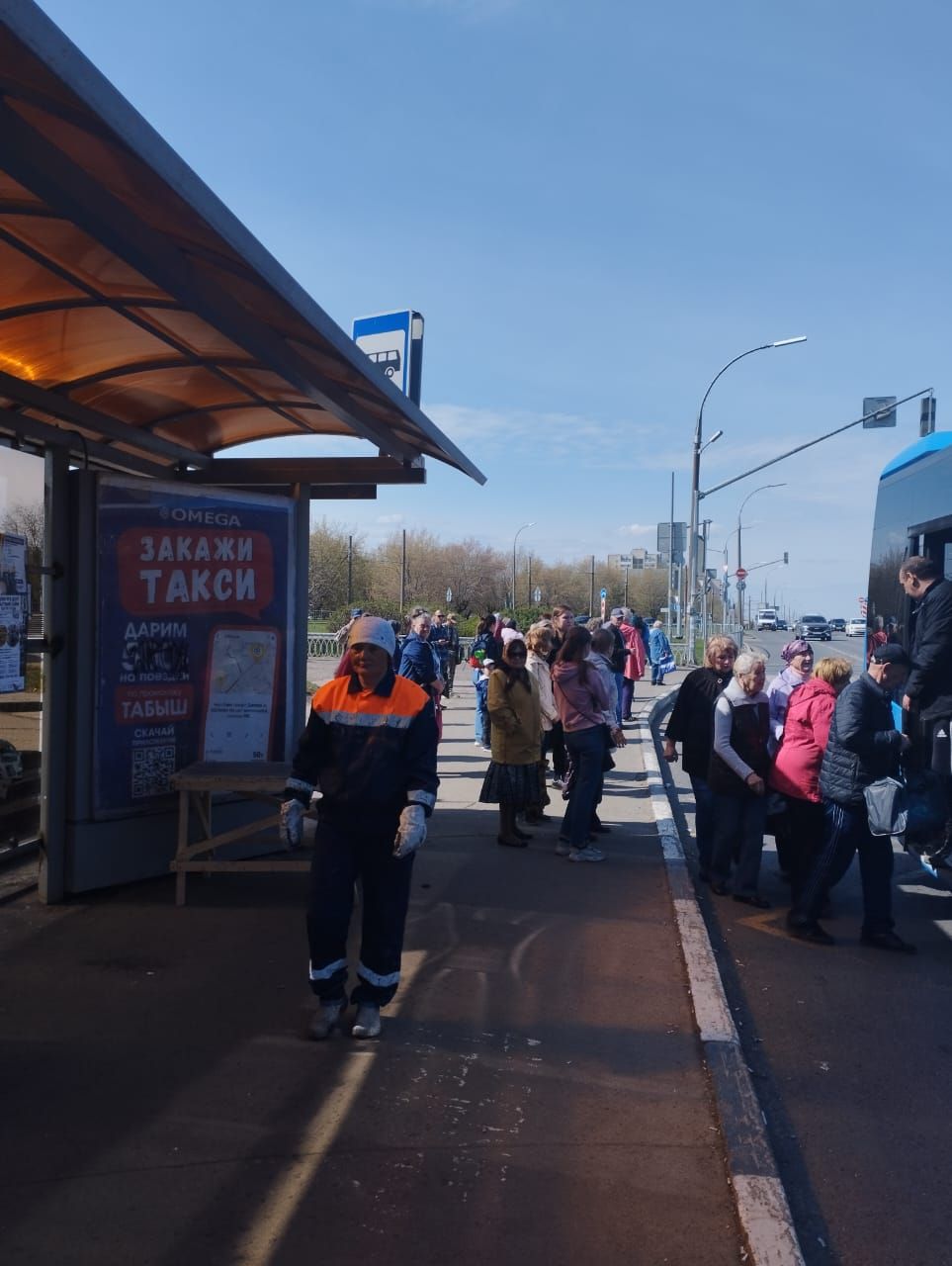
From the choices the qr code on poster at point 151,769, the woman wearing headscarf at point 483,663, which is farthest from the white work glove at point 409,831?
the woman wearing headscarf at point 483,663

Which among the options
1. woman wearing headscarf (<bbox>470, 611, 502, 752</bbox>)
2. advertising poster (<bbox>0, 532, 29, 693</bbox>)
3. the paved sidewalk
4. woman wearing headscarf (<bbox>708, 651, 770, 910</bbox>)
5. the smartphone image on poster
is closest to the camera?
the paved sidewalk

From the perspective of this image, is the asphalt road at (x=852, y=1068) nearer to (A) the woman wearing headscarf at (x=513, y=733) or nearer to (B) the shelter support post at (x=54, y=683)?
(A) the woman wearing headscarf at (x=513, y=733)

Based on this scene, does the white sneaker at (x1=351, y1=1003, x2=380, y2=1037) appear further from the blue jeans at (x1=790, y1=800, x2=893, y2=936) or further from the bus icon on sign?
the bus icon on sign

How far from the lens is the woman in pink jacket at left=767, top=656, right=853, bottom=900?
6.62 m

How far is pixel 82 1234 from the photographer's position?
125 inches

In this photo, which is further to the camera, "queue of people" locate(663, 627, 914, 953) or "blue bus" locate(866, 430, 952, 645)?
"blue bus" locate(866, 430, 952, 645)

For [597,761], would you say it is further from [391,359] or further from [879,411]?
[879,411]

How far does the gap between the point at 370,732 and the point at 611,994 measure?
1.79 meters

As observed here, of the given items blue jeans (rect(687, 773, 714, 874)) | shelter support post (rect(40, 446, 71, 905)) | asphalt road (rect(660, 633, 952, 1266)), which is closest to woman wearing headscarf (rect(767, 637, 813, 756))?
blue jeans (rect(687, 773, 714, 874))

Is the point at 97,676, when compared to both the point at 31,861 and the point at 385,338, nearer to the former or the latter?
the point at 31,861

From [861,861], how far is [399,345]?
714 centimetres

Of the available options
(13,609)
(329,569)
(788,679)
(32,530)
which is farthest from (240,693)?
(329,569)

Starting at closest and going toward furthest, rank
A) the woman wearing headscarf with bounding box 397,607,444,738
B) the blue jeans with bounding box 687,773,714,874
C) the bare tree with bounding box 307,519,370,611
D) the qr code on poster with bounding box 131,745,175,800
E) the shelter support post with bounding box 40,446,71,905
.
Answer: the shelter support post with bounding box 40,446,71,905 < the qr code on poster with bounding box 131,745,175,800 < the blue jeans with bounding box 687,773,714,874 < the woman wearing headscarf with bounding box 397,607,444,738 < the bare tree with bounding box 307,519,370,611

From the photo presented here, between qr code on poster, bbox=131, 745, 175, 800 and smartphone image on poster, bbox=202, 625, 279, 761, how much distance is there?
9.5 inches
